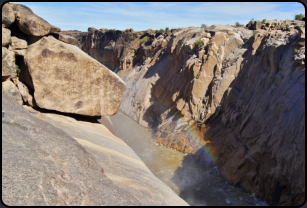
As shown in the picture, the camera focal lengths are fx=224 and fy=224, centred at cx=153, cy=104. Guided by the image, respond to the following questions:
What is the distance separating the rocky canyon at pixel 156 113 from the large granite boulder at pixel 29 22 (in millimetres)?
28

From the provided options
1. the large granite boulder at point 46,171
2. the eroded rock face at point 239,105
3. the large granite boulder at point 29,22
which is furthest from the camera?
the eroded rock face at point 239,105

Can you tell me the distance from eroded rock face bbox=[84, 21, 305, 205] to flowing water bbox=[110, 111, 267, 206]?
45 centimetres

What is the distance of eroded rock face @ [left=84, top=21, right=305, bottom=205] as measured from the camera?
8297 millimetres

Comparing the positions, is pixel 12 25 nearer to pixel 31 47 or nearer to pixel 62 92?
pixel 31 47

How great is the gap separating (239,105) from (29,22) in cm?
994

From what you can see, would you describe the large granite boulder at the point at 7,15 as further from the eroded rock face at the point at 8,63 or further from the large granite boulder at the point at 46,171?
the large granite boulder at the point at 46,171

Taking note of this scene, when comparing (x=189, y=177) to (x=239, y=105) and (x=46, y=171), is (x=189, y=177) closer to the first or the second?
(x=239, y=105)

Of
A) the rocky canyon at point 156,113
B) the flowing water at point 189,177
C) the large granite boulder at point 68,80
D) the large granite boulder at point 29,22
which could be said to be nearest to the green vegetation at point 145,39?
the rocky canyon at point 156,113

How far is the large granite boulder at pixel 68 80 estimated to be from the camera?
238 inches

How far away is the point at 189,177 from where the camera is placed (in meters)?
10.6

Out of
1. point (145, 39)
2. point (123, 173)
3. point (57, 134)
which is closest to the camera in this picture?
point (57, 134)

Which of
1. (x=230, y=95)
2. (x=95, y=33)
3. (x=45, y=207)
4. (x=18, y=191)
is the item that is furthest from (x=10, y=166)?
(x=95, y=33)

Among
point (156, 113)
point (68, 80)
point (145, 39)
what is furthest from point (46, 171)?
point (145, 39)

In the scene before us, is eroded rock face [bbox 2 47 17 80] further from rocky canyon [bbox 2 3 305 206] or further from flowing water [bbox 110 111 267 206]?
flowing water [bbox 110 111 267 206]
